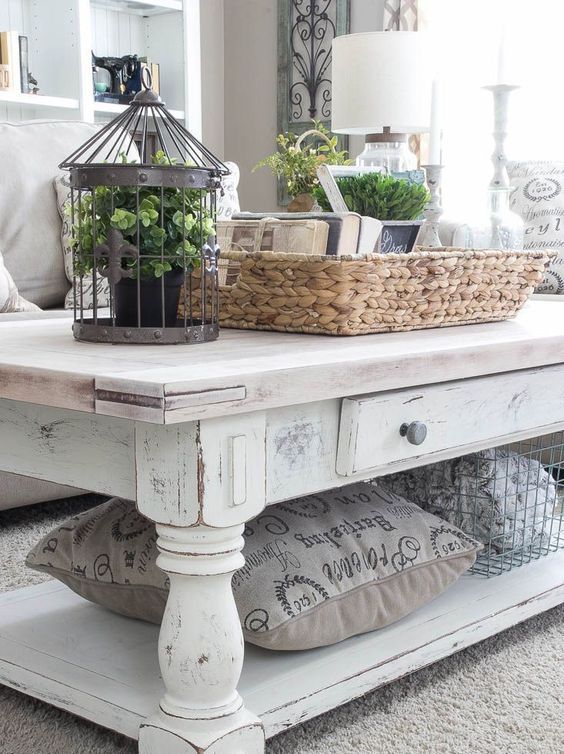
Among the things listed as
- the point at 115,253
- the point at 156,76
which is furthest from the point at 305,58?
the point at 115,253

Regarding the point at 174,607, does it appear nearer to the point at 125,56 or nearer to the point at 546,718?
the point at 546,718

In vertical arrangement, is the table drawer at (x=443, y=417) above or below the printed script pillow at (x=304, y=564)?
above

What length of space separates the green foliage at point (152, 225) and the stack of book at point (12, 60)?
110 inches

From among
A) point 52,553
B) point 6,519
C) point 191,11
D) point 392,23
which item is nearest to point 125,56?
point 191,11

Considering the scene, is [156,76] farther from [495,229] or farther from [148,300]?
[148,300]

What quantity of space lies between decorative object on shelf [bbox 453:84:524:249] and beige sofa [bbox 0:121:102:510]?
1.17m

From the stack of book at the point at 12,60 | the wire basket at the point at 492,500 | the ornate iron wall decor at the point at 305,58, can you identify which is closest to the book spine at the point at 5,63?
the stack of book at the point at 12,60

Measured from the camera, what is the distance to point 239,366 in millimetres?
927

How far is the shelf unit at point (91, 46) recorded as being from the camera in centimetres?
382

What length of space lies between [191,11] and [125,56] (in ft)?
1.11

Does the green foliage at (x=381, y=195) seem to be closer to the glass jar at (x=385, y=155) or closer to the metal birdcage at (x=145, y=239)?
the metal birdcage at (x=145, y=239)

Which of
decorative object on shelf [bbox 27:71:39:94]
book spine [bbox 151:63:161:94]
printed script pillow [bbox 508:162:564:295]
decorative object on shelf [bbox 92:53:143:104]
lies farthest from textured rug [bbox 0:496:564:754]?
book spine [bbox 151:63:161:94]

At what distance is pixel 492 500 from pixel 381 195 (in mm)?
486

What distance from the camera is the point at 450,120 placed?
4.00 m
